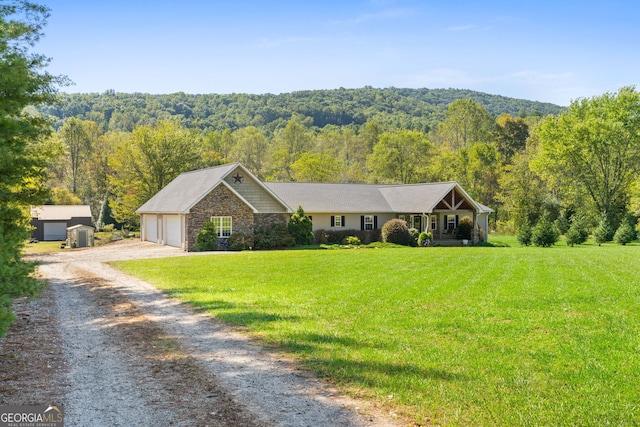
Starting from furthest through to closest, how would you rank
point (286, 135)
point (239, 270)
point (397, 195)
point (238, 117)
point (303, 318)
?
1. point (238, 117)
2. point (286, 135)
3. point (397, 195)
4. point (239, 270)
5. point (303, 318)

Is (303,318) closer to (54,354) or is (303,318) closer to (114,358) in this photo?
(114,358)

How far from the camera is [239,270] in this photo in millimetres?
20719

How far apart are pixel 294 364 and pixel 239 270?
12.8m

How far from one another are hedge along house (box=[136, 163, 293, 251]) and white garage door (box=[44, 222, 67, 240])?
1600cm

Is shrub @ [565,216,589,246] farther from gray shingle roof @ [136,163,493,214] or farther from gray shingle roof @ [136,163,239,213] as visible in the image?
gray shingle roof @ [136,163,239,213]

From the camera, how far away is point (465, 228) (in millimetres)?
43031

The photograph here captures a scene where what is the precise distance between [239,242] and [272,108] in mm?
100414

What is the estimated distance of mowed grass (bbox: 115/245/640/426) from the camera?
6.52m

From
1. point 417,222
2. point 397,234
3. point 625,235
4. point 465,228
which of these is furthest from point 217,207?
point 625,235

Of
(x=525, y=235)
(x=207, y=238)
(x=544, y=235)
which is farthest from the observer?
(x=525, y=235)

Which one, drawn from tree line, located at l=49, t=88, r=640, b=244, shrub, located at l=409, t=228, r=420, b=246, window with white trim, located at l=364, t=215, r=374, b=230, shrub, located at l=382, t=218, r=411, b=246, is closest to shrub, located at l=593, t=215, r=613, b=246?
tree line, located at l=49, t=88, r=640, b=244

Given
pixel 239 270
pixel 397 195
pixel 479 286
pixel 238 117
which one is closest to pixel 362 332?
pixel 479 286

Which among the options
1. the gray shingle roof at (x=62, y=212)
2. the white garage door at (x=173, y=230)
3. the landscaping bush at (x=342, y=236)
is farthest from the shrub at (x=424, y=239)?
the gray shingle roof at (x=62, y=212)

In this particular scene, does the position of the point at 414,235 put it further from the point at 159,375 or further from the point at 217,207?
the point at 159,375
